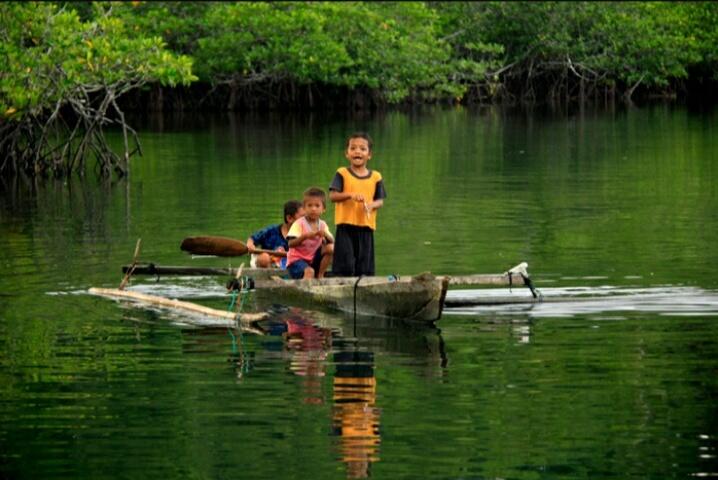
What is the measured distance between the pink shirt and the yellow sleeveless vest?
530 mm

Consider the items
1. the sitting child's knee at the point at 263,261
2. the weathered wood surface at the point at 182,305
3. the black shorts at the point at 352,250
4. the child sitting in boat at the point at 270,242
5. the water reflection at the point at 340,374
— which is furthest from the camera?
the sitting child's knee at the point at 263,261

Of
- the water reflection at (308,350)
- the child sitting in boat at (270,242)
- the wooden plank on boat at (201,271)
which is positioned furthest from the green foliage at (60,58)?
the water reflection at (308,350)

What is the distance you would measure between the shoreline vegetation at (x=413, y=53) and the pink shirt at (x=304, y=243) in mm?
24011

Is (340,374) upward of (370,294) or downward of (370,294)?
downward

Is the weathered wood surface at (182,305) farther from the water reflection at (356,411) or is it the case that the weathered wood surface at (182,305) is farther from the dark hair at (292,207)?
the dark hair at (292,207)

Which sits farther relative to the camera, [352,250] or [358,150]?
[352,250]

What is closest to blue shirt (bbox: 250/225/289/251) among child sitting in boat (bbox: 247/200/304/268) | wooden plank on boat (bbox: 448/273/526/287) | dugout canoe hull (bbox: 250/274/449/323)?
child sitting in boat (bbox: 247/200/304/268)

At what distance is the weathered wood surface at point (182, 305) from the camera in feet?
39.3

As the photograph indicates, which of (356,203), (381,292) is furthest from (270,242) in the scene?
(381,292)

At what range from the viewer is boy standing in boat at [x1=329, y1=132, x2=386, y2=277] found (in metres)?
12.6

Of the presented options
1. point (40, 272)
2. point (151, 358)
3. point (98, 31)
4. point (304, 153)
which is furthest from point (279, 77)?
point (151, 358)

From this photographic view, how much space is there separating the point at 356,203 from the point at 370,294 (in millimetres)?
941

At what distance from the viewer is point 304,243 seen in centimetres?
1351

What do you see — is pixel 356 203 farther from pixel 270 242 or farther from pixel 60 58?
pixel 60 58
